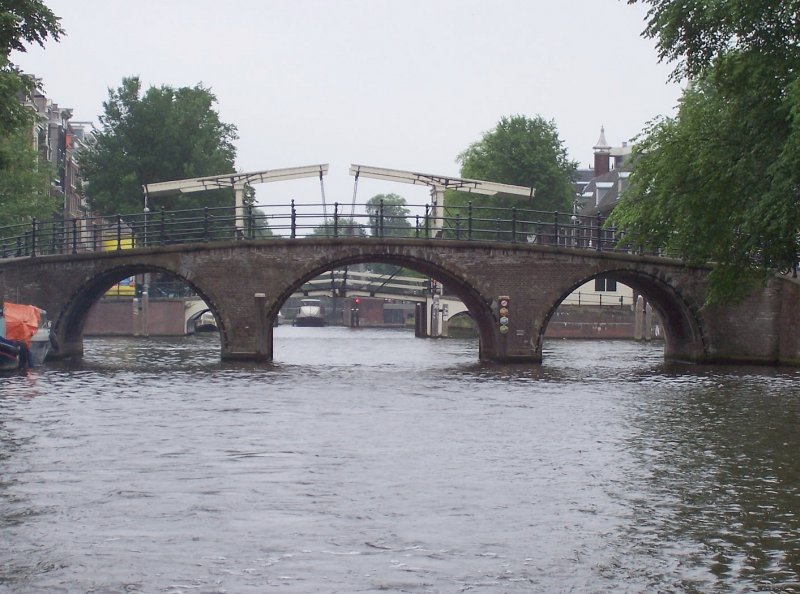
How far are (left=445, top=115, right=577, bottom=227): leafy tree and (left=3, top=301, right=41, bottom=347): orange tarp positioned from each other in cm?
4023

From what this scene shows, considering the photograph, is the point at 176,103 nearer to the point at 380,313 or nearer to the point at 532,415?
the point at 532,415

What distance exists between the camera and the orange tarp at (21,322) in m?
31.5

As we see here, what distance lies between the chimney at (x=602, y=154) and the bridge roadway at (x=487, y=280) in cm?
5716

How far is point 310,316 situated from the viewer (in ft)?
378

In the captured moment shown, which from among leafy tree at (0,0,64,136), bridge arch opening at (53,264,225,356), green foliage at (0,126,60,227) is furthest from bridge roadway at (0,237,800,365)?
green foliage at (0,126,60,227)

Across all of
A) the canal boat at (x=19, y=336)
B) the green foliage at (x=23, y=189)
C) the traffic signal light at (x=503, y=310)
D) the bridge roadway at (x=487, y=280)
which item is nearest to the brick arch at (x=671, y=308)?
the bridge roadway at (x=487, y=280)

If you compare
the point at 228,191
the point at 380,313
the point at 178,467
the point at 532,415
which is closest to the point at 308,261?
the point at 532,415

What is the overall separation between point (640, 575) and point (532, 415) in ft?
36.8

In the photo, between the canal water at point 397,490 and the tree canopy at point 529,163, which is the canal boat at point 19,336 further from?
the tree canopy at point 529,163

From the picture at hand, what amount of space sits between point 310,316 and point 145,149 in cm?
5174

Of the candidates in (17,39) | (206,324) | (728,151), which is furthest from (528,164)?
(17,39)

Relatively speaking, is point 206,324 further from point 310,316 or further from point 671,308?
point 310,316

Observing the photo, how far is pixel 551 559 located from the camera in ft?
33.2

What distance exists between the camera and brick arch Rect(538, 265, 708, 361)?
3500cm
